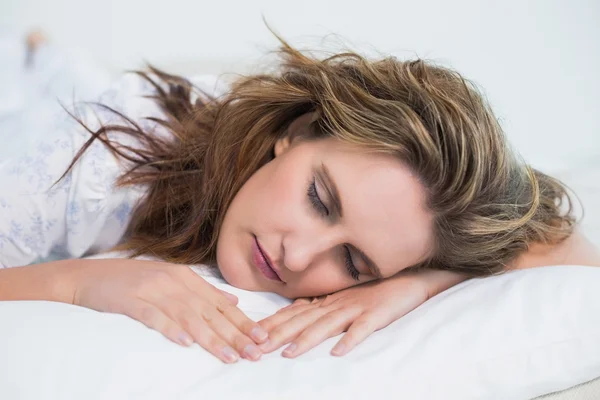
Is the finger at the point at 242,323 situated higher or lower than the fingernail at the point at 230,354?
lower

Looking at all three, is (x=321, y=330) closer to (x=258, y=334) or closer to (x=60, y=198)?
(x=258, y=334)

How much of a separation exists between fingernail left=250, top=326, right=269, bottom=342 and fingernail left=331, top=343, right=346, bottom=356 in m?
0.10

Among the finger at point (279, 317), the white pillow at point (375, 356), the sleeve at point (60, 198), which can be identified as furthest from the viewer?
the sleeve at point (60, 198)

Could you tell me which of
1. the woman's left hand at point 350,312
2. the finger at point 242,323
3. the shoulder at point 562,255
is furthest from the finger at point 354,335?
the shoulder at point 562,255

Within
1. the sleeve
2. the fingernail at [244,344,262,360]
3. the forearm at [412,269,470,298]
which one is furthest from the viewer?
the sleeve

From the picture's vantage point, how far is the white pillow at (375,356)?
2.48 feet

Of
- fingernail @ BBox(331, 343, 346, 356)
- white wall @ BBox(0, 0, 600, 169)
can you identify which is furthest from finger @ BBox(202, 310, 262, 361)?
white wall @ BBox(0, 0, 600, 169)

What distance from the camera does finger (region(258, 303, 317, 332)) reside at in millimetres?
992

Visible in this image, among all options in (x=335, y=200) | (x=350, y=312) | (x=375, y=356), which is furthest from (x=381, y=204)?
(x=375, y=356)

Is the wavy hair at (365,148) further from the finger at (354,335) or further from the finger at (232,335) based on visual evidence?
the finger at (232,335)

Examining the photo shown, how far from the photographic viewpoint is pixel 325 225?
1081 millimetres

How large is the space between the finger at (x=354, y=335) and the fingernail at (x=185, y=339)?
199 millimetres

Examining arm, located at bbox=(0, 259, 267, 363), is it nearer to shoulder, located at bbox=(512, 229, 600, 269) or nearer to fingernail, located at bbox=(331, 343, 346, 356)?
fingernail, located at bbox=(331, 343, 346, 356)

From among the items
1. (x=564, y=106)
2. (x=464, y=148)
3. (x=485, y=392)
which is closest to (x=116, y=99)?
(x=464, y=148)
